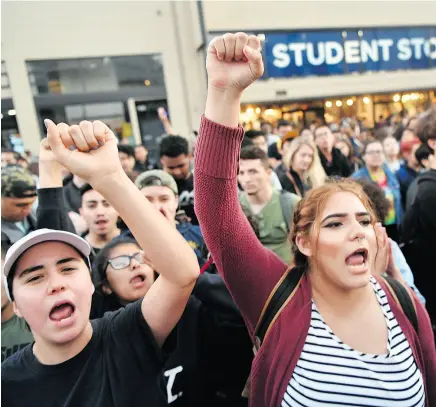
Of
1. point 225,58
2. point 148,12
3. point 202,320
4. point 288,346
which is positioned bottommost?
point 202,320

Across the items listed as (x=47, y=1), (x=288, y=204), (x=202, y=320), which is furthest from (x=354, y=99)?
(x=202, y=320)

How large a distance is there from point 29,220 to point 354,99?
13262 millimetres

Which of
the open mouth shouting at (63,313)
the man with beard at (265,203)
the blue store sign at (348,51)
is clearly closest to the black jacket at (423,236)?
the man with beard at (265,203)

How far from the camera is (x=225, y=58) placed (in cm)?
112

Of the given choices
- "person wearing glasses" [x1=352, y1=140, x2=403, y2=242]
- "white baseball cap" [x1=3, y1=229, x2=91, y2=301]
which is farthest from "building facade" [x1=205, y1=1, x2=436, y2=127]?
"white baseball cap" [x1=3, y1=229, x2=91, y2=301]

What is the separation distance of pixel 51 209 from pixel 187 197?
163 cm

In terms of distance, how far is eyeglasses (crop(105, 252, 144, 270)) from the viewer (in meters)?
1.79

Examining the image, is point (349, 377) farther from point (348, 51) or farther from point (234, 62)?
point (348, 51)

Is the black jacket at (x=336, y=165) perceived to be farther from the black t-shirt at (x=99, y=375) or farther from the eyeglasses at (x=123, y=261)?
the black t-shirt at (x=99, y=375)

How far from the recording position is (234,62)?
1.12 meters

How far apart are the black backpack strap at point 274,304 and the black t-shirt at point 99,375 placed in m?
0.36

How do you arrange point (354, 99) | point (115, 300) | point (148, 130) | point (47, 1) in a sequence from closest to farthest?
1. point (115, 300)
2. point (47, 1)
3. point (148, 130)
4. point (354, 99)

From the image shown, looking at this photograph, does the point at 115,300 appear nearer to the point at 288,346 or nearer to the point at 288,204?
the point at 288,346

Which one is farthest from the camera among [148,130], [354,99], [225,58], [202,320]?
[354,99]
